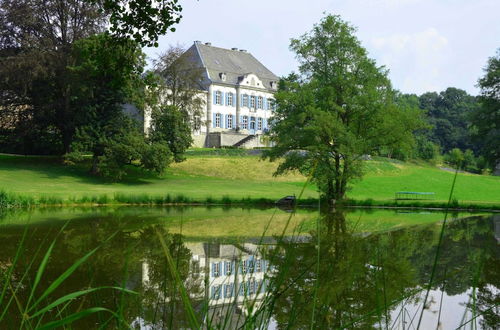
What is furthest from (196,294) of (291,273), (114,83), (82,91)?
(82,91)

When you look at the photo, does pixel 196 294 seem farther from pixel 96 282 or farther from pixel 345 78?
pixel 345 78

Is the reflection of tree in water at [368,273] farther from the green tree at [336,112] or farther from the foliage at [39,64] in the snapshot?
the foliage at [39,64]

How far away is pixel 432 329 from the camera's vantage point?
5.48 metres

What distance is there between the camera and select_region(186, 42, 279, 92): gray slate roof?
188 ft

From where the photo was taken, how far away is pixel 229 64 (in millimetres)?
59406

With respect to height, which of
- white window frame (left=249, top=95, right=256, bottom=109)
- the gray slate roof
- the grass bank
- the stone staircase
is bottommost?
the grass bank

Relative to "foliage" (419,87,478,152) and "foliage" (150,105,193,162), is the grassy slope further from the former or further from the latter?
"foliage" (419,87,478,152)

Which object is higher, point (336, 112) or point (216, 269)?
point (336, 112)

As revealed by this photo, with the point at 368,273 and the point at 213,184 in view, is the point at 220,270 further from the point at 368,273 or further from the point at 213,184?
the point at 213,184

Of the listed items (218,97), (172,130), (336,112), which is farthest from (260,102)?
(336,112)

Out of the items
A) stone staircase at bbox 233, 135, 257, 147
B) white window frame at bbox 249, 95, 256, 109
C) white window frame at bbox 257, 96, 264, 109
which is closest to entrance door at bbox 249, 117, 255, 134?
white window frame at bbox 249, 95, 256, 109

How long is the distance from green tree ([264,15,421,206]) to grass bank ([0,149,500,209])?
8.87 feet

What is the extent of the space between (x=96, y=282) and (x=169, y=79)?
113 feet

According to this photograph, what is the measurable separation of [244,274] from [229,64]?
57861 millimetres
